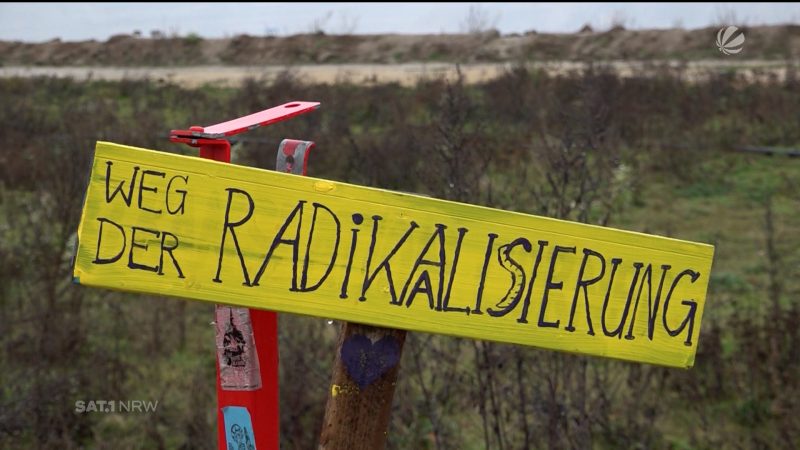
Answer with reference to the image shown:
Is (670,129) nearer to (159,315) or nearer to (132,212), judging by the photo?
(159,315)

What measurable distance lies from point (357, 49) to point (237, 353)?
98.6ft

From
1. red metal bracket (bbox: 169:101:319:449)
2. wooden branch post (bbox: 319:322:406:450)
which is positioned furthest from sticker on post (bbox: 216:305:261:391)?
wooden branch post (bbox: 319:322:406:450)

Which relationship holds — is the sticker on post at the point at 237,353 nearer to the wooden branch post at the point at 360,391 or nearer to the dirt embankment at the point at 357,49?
the wooden branch post at the point at 360,391

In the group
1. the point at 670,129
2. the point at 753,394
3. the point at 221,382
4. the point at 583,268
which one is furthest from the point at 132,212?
the point at 670,129

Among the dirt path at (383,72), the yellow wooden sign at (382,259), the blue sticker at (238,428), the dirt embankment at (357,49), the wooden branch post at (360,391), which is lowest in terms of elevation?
the blue sticker at (238,428)

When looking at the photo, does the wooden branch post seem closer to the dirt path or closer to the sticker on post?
the sticker on post

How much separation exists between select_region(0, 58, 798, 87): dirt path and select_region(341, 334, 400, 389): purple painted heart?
13807 millimetres

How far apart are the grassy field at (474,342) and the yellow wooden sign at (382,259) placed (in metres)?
2.11

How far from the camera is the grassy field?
4.59m

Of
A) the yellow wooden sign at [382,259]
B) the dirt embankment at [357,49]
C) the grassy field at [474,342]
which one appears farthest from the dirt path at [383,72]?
the yellow wooden sign at [382,259]

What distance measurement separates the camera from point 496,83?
609 inches

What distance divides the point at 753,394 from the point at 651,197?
14.9ft

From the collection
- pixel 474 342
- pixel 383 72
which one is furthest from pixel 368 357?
pixel 383 72

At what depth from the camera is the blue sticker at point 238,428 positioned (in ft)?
6.35
